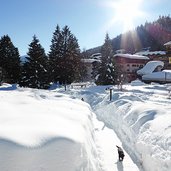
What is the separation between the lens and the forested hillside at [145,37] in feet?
380

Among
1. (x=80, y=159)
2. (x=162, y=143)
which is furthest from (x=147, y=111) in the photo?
(x=80, y=159)

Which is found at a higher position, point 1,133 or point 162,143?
point 1,133

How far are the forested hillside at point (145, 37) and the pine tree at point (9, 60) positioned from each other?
233ft

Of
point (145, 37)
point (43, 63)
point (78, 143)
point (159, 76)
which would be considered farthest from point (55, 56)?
point (145, 37)

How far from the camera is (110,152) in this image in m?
13.5

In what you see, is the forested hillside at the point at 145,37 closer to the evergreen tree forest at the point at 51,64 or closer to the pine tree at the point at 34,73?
the evergreen tree forest at the point at 51,64

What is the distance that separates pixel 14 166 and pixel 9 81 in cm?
4443

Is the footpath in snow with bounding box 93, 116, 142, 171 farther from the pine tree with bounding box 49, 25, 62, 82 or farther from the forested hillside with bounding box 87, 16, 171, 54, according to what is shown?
the forested hillside with bounding box 87, 16, 171, 54

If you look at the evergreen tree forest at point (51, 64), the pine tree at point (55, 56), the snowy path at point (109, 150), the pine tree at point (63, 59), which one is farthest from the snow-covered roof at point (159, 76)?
the snowy path at point (109, 150)

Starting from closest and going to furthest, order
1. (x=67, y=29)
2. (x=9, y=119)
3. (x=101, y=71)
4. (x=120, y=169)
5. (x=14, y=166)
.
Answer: (x=14, y=166) < (x=9, y=119) < (x=120, y=169) < (x=101, y=71) < (x=67, y=29)

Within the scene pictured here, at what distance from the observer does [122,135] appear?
55.2 ft

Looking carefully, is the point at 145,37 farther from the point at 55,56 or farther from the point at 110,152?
the point at 110,152

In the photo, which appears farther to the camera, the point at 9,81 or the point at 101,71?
the point at 9,81

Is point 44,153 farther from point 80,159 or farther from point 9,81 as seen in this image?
point 9,81
